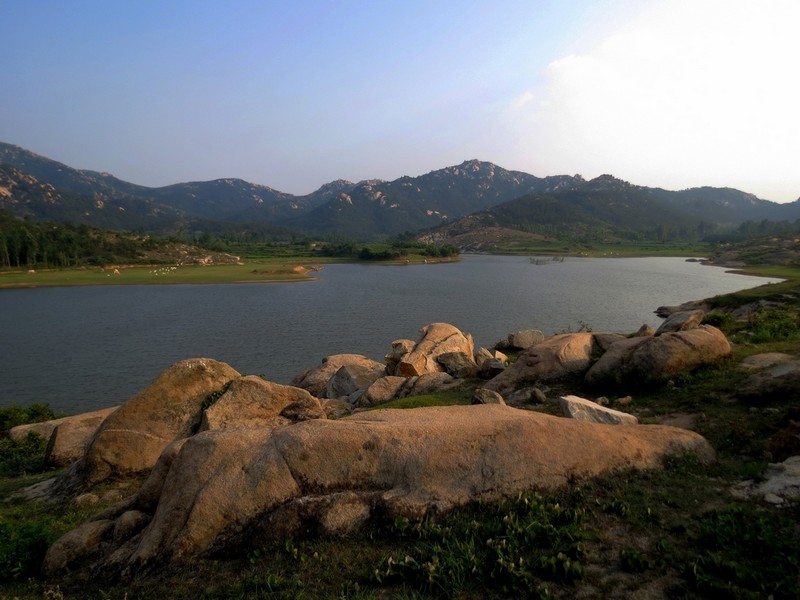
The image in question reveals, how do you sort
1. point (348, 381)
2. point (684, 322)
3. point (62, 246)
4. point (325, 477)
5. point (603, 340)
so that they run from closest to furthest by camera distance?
point (325, 477) → point (684, 322) → point (603, 340) → point (348, 381) → point (62, 246)

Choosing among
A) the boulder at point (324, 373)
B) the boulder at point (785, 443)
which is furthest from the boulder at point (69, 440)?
the boulder at point (785, 443)

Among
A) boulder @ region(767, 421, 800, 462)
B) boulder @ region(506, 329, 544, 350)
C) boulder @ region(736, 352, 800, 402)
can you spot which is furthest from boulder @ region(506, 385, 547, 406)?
boulder @ region(506, 329, 544, 350)

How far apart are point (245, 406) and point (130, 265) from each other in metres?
168

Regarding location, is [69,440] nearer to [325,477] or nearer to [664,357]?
[325,477]

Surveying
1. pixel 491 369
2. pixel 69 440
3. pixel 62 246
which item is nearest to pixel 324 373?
pixel 491 369

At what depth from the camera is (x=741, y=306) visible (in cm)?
5469

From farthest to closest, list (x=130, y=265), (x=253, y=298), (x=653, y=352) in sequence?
(x=130, y=265), (x=253, y=298), (x=653, y=352)

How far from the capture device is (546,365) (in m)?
25.9

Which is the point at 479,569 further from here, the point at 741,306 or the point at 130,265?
the point at 130,265

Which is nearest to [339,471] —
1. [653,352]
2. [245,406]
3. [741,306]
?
[245,406]

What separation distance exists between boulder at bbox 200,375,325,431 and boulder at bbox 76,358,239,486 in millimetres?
782

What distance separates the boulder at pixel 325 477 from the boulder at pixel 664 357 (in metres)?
9.73

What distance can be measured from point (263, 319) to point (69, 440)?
2136 inches

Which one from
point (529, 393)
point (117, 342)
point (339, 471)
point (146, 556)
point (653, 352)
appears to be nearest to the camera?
point (146, 556)
